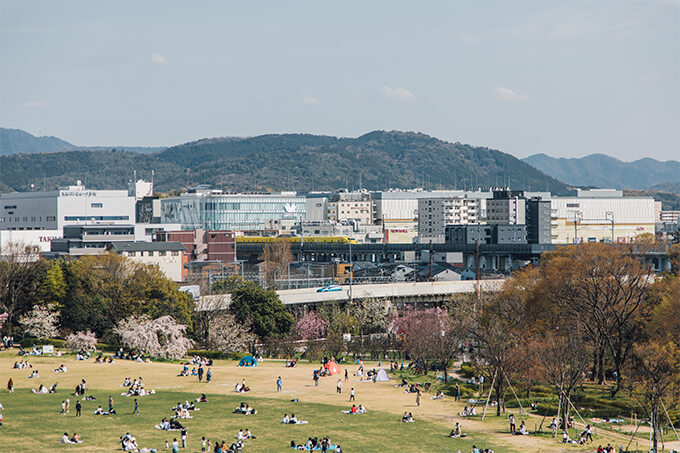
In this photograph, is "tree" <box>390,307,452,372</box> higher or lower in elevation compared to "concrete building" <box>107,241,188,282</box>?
lower

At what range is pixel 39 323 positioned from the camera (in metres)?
79.2

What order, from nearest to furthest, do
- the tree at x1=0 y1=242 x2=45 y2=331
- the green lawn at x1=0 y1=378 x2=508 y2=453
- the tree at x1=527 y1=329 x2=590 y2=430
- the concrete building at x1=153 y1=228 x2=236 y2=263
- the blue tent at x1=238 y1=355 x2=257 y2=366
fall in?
the green lawn at x1=0 y1=378 x2=508 y2=453 < the tree at x1=527 y1=329 x2=590 y2=430 < the blue tent at x1=238 y1=355 x2=257 y2=366 < the tree at x1=0 y1=242 x2=45 y2=331 < the concrete building at x1=153 y1=228 x2=236 y2=263

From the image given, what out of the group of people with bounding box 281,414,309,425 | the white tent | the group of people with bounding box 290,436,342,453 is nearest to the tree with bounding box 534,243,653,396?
the white tent

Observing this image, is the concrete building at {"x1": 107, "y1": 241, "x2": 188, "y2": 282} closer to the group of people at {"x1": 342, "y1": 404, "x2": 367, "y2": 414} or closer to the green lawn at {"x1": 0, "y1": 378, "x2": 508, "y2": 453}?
the green lawn at {"x1": 0, "y1": 378, "x2": 508, "y2": 453}

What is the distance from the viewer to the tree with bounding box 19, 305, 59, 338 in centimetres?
7875

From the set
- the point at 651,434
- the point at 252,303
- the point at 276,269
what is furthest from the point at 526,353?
the point at 276,269

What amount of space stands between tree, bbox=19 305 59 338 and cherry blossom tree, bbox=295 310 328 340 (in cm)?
2511

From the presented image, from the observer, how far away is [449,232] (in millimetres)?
188250

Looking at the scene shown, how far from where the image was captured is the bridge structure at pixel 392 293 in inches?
3974

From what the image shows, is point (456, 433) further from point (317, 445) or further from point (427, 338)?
point (427, 338)

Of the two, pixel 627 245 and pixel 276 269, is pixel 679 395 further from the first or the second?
pixel 276 269

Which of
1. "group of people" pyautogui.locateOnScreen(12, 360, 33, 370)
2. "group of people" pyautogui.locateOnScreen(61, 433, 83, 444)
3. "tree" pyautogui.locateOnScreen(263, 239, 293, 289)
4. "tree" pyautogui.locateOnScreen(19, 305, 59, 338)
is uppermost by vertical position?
"tree" pyautogui.locateOnScreen(263, 239, 293, 289)

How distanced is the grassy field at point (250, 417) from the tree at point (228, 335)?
518 inches

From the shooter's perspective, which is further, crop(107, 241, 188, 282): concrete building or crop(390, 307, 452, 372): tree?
crop(107, 241, 188, 282): concrete building
